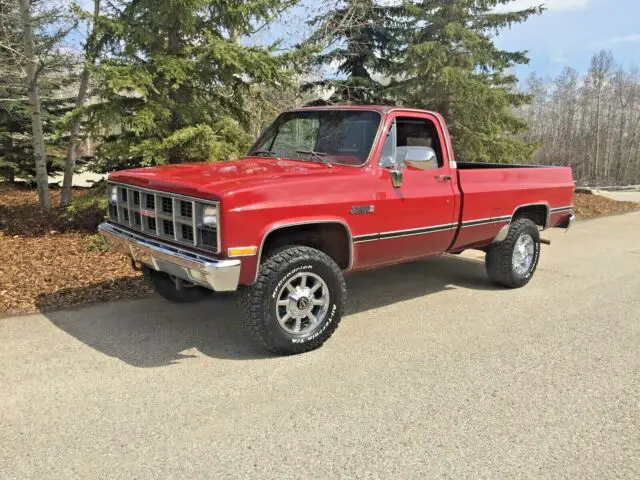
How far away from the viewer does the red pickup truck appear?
3.89 meters

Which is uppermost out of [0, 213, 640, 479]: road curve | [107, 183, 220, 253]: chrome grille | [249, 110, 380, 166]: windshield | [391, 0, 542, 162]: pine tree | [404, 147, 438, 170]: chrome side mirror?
[391, 0, 542, 162]: pine tree

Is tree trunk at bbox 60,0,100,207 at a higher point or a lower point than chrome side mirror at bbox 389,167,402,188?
higher

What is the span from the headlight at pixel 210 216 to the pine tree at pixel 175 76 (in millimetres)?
4003

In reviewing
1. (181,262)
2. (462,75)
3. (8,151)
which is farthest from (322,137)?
(8,151)

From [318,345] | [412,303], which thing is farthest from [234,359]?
[412,303]

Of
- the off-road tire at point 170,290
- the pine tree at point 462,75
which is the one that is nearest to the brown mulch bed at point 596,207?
the pine tree at point 462,75

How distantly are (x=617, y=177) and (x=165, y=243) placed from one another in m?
66.5

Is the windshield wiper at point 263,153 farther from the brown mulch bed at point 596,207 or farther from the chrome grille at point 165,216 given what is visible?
the brown mulch bed at point 596,207

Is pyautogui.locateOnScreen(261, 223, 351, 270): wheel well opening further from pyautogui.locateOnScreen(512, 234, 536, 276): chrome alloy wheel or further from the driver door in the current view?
pyautogui.locateOnScreen(512, 234, 536, 276): chrome alloy wheel

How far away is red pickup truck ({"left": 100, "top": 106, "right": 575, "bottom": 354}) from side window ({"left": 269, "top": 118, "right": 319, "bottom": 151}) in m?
0.01

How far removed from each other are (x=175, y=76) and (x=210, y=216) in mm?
4408

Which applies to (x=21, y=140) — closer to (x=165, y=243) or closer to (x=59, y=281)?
(x=59, y=281)

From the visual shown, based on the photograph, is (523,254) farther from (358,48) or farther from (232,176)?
(358,48)

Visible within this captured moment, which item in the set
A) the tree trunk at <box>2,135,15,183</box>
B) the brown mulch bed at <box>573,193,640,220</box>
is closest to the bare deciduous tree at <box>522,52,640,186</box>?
the brown mulch bed at <box>573,193,640,220</box>
